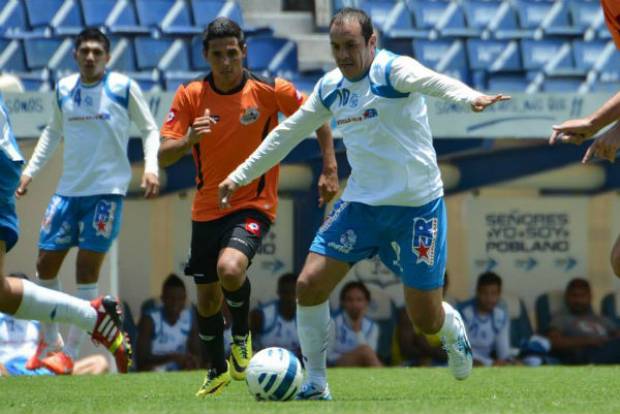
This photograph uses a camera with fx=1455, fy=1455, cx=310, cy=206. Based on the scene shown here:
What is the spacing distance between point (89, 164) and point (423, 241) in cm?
372

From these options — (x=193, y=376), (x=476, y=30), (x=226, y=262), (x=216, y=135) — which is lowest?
(x=193, y=376)

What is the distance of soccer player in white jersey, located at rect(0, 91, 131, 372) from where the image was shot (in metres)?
7.24

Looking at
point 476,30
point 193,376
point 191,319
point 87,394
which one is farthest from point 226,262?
point 476,30

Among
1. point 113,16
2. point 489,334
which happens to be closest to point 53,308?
point 489,334

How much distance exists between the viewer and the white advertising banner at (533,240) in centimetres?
1427

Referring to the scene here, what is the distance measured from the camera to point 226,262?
7.77m

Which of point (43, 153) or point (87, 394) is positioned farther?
point (43, 153)

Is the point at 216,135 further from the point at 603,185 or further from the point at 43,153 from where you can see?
the point at 603,185

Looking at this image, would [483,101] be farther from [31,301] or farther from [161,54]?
[161,54]

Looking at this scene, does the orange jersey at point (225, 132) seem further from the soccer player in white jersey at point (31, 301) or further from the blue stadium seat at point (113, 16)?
the blue stadium seat at point (113, 16)

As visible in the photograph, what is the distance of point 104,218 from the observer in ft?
33.1

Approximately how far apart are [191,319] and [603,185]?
4.32 metres

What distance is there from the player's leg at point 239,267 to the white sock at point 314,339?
2.35 feet

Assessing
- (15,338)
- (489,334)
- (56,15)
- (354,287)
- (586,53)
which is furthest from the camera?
(586,53)
